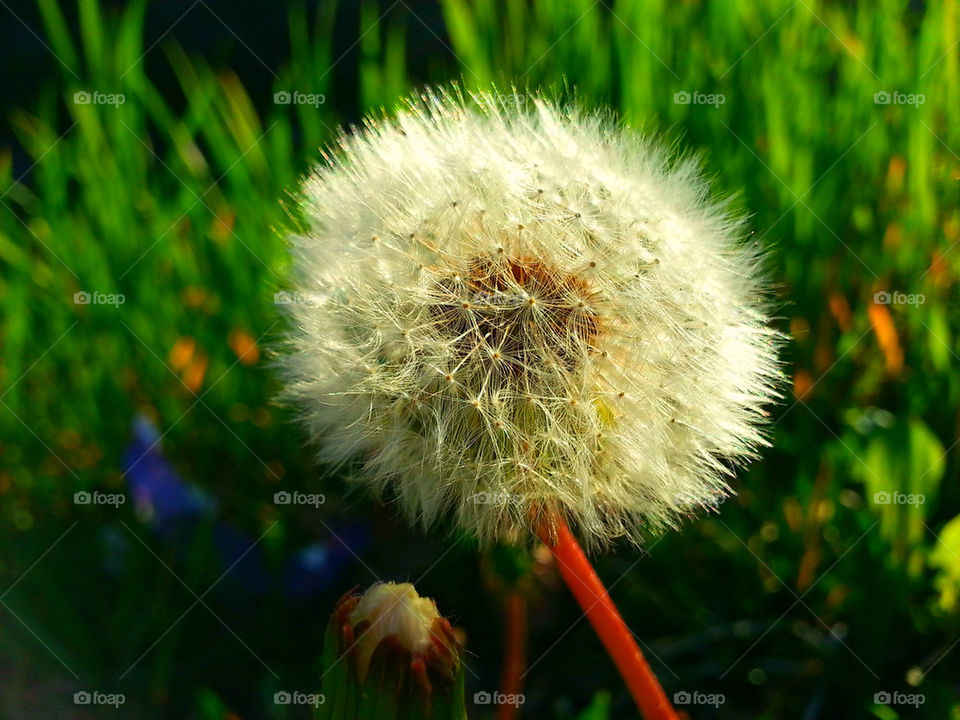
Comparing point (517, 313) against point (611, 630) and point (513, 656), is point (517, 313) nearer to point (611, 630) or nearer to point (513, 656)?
point (611, 630)

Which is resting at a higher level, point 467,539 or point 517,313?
point 517,313

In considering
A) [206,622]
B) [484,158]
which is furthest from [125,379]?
[484,158]

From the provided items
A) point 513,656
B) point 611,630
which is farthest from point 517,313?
point 513,656

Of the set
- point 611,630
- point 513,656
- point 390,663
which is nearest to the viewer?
point 390,663

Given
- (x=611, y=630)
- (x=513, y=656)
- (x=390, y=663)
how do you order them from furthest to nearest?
(x=513, y=656) < (x=611, y=630) < (x=390, y=663)

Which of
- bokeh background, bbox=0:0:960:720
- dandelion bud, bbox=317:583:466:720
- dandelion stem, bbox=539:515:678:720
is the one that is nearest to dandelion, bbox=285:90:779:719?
dandelion stem, bbox=539:515:678:720

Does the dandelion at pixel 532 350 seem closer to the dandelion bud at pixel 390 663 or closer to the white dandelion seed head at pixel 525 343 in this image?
the white dandelion seed head at pixel 525 343

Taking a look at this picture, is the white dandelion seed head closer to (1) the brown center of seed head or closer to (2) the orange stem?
(1) the brown center of seed head

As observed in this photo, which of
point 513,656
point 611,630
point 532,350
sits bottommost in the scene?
point 513,656

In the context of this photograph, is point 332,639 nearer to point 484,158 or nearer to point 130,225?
point 484,158
